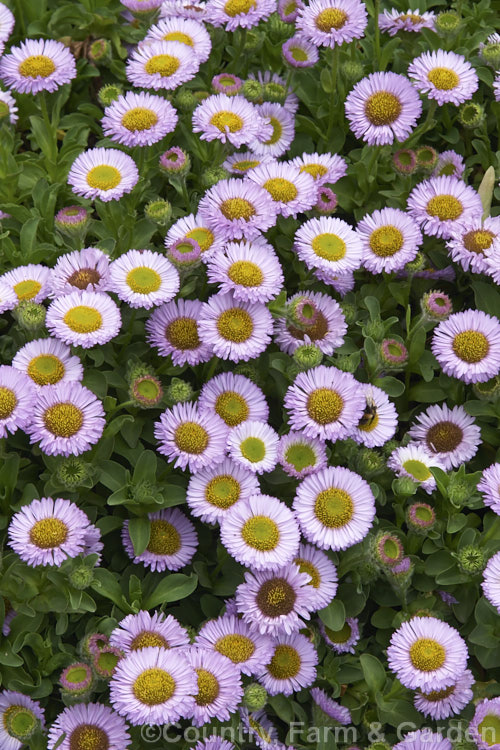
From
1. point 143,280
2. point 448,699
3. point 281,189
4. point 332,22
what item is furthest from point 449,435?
point 332,22

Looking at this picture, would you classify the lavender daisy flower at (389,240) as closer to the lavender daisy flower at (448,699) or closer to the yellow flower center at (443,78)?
the yellow flower center at (443,78)

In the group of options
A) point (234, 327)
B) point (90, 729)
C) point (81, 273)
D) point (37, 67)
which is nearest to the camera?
point (90, 729)

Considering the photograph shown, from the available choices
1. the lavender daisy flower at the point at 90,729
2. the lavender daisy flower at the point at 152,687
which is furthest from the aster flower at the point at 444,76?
the lavender daisy flower at the point at 90,729

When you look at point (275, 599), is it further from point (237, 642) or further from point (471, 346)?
point (471, 346)

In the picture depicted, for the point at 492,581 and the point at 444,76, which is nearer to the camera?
the point at 492,581

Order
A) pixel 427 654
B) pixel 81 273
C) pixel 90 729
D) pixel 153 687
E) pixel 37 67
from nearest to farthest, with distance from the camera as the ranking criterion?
pixel 153 687 < pixel 90 729 < pixel 427 654 < pixel 81 273 < pixel 37 67

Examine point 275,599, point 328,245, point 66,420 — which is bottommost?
point 275,599

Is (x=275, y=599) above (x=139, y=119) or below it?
below
